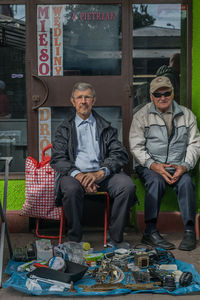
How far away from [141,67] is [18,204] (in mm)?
2174

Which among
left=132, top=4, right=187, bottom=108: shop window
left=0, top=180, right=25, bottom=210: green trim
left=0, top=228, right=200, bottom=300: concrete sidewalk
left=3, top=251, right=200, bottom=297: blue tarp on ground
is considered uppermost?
left=132, top=4, right=187, bottom=108: shop window

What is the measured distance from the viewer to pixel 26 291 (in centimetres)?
346

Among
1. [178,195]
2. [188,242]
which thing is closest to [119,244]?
[188,242]

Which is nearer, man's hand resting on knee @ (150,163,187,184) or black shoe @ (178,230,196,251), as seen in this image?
black shoe @ (178,230,196,251)

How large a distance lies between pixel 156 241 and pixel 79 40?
248 centimetres

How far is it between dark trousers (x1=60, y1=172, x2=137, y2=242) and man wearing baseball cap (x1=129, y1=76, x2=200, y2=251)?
33 cm

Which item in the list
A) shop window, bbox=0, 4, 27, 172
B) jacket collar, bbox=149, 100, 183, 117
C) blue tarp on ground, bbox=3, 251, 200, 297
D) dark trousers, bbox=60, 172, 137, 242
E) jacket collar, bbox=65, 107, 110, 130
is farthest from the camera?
shop window, bbox=0, 4, 27, 172

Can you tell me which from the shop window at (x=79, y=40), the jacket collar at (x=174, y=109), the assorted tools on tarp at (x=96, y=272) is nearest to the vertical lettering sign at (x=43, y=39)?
the shop window at (x=79, y=40)

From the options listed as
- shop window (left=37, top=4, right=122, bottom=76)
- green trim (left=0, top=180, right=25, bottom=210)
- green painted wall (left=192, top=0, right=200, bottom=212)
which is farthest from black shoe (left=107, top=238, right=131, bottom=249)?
shop window (left=37, top=4, right=122, bottom=76)

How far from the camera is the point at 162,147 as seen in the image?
16.0ft

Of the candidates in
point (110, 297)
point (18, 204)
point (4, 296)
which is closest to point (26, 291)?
point (4, 296)

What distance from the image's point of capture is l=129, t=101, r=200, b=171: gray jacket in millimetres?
4875

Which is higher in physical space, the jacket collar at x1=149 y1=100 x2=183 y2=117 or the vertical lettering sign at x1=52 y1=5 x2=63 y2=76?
the vertical lettering sign at x1=52 y1=5 x2=63 y2=76

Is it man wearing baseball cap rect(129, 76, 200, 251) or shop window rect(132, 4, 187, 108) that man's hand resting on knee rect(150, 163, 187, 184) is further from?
shop window rect(132, 4, 187, 108)
